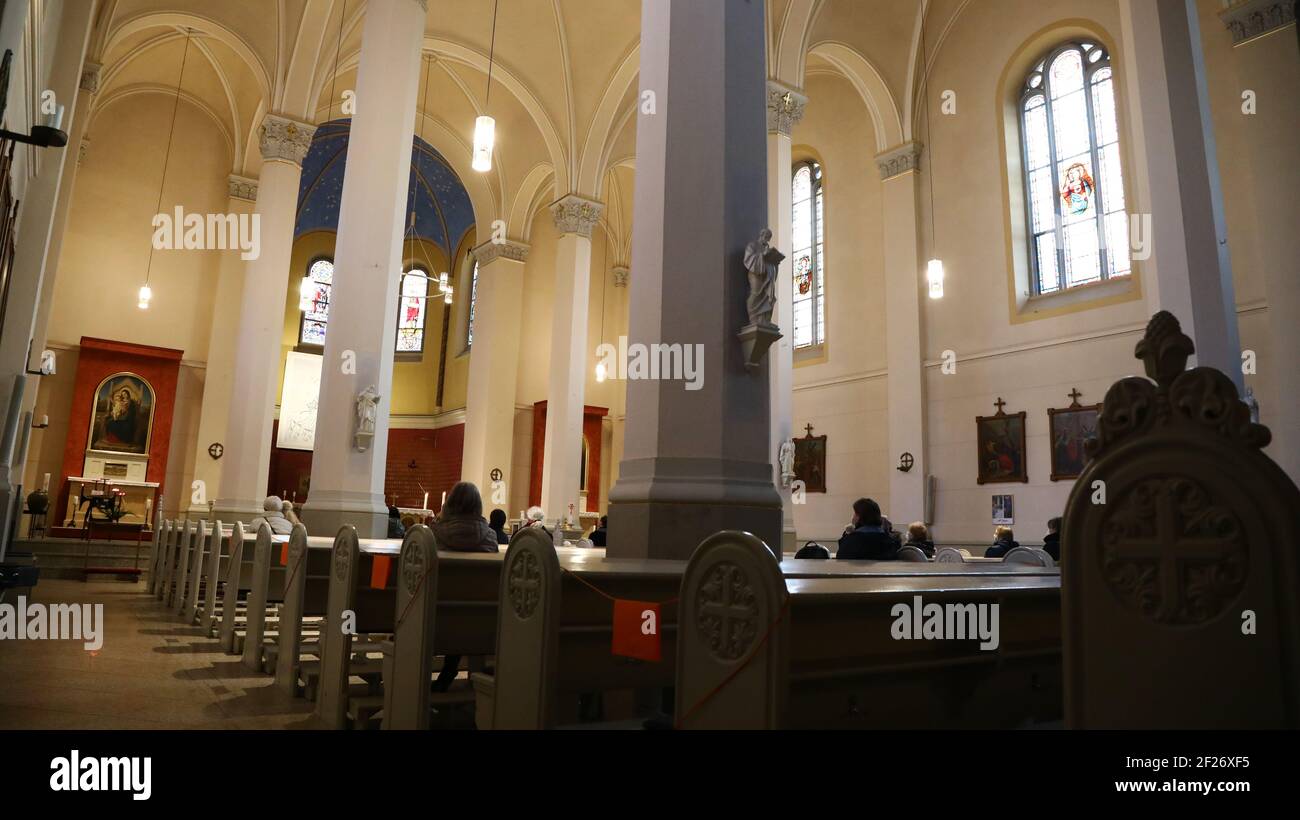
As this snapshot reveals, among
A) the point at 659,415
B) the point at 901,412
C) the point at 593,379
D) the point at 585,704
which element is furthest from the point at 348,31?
the point at 585,704

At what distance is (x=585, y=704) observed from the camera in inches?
163

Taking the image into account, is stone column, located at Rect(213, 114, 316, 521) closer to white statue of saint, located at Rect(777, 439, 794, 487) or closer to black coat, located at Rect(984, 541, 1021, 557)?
white statue of saint, located at Rect(777, 439, 794, 487)

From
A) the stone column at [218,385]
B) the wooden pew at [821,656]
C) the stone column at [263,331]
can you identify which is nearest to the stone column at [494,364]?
the stone column at [218,385]

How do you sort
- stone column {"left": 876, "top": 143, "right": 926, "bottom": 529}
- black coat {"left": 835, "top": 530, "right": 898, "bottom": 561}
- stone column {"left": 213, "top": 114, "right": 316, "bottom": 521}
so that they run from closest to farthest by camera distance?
black coat {"left": 835, "top": 530, "right": 898, "bottom": 561}, stone column {"left": 213, "top": 114, "right": 316, "bottom": 521}, stone column {"left": 876, "top": 143, "right": 926, "bottom": 529}

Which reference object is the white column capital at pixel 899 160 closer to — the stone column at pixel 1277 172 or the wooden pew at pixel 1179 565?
the stone column at pixel 1277 172

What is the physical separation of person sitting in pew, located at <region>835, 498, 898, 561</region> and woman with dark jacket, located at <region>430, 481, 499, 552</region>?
10.5 feet

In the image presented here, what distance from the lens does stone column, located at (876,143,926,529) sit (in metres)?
13.7

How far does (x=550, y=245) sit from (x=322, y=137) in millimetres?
7184

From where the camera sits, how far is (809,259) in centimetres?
1658

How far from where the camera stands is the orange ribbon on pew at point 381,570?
3766 mm

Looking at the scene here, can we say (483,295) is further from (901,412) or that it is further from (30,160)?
(30,160)

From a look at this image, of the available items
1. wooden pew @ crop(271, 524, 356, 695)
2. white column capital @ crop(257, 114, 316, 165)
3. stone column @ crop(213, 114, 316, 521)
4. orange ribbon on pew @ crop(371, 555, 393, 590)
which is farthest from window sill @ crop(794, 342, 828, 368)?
orange ribbon on pew @ crop(371, 555, 393, 590)

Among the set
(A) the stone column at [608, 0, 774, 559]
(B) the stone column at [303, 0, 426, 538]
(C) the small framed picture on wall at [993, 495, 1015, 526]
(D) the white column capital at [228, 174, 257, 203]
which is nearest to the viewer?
(A) the stone column at [608, 0, 774, 559]

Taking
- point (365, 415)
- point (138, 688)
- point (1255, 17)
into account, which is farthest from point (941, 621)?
point (1255, 17)
